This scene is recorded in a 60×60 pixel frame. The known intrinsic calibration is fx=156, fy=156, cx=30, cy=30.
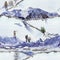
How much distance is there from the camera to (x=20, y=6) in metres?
0.65

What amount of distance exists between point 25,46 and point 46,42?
89 mm

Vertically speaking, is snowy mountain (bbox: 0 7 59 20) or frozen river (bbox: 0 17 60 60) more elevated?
snowy mountain (bbox: 0 7 59 20)

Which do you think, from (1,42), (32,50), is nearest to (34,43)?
(32,50)

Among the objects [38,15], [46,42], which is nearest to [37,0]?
[38,15]

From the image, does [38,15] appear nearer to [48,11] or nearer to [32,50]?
[48,11]

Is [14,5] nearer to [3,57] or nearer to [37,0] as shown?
[37,0]

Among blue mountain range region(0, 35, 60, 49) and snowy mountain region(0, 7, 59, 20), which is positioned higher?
snowy mountain region(0, 7, 59, 20)

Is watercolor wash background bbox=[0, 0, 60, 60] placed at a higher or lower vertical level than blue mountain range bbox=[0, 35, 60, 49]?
higher

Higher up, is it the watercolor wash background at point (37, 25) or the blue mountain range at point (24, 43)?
the watercolor wash background at point (37, 25)

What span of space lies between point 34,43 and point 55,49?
0.09 meters

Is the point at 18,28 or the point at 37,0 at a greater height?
the point at 37,0

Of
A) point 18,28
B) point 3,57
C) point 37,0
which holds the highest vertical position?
point 37,0

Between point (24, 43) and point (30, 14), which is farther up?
point (30, 14)

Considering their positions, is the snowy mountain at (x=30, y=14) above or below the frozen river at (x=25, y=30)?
above
